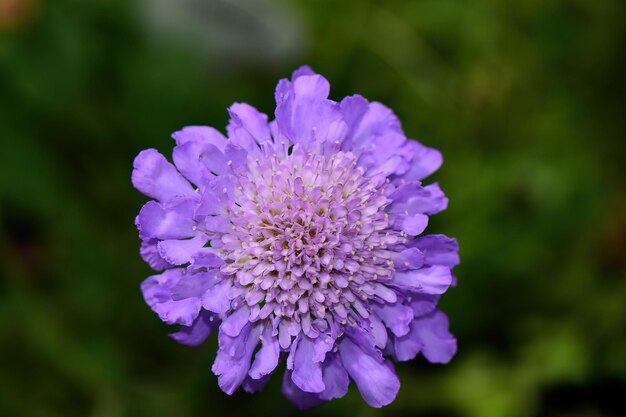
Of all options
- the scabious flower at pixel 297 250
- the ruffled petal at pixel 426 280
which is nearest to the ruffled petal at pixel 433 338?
the scabious flower at pixel 297 250

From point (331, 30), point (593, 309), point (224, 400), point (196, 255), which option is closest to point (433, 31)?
point (331, 30)

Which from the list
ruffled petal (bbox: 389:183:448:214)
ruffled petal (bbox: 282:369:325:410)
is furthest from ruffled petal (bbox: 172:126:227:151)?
ruffled petal (bbox: 282:369:325:410)

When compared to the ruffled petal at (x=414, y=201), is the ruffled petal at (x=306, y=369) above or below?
below

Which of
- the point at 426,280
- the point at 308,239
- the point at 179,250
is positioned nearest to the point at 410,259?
the point at 426,280

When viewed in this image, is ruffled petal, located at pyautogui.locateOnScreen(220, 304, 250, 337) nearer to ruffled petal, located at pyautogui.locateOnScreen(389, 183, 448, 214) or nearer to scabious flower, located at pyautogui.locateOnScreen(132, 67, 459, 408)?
scabious flower, located at pyautogui.locateOnScreen(132, 67, 459, 408)

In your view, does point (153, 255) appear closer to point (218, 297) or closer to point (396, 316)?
point (218, 297)

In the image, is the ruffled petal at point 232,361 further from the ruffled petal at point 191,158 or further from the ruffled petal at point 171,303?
the ruffled petal at point 191,158
